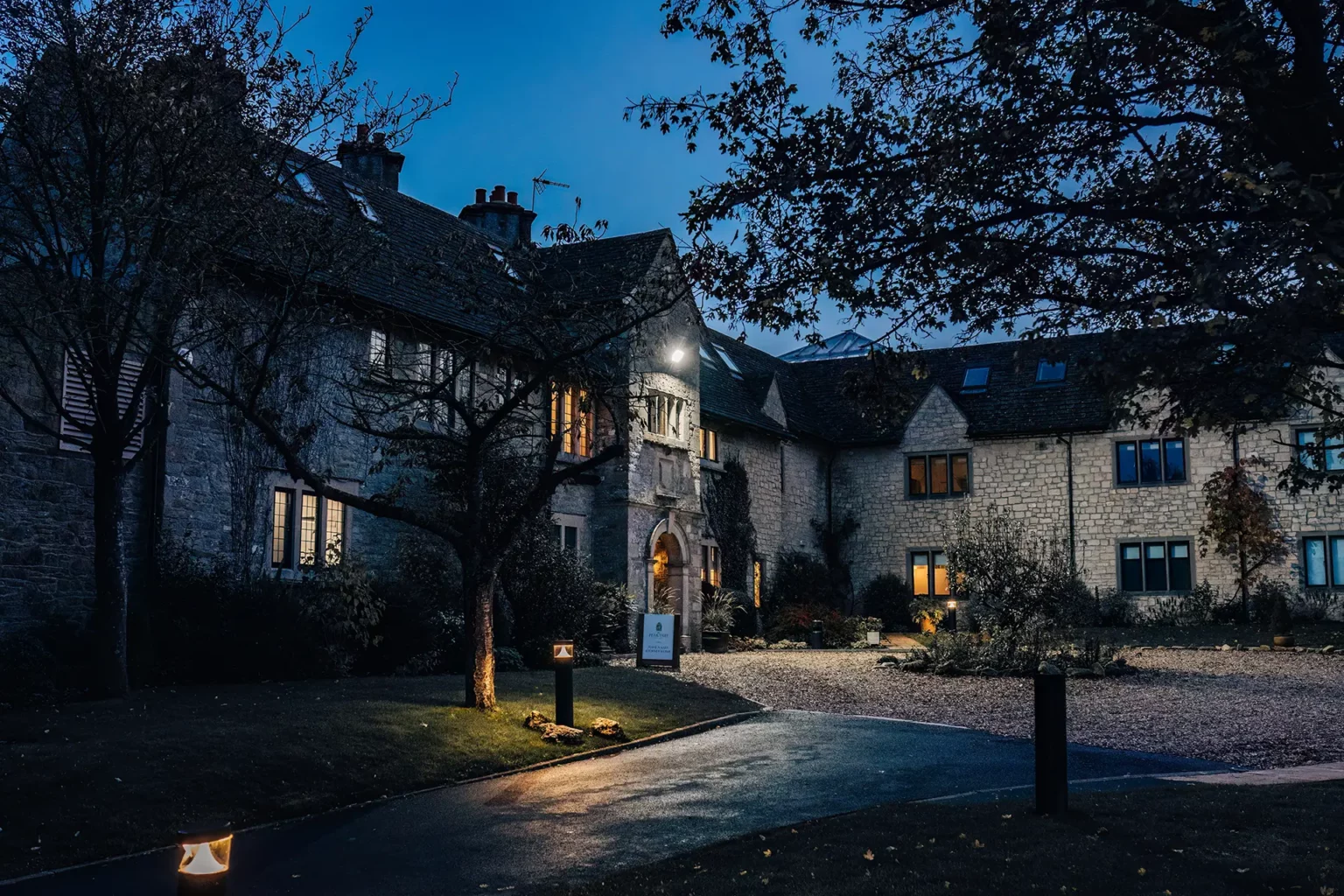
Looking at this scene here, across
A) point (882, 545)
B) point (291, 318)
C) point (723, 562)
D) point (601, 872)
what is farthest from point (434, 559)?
point (882, 545)

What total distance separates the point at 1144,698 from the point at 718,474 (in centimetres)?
1577

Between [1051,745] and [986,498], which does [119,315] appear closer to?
[1051,745]

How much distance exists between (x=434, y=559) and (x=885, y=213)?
1540 centimetres

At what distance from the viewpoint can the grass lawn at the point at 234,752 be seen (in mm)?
9367

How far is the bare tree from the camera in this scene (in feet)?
46.1

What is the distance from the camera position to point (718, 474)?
32.4 metres

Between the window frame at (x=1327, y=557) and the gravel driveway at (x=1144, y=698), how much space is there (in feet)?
25.1

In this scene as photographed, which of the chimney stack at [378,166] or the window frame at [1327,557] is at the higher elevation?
the chimney stack at [378,166]

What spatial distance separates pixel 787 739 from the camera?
48.4ft

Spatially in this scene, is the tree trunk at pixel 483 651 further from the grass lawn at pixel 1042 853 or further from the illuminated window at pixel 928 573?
the illuminated window at pixel 928 573

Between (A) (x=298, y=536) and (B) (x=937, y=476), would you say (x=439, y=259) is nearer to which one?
(A) (x=298, y=536)

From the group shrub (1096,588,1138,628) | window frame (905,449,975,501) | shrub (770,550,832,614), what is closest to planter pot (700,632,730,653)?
shrub (770,550,832,614)

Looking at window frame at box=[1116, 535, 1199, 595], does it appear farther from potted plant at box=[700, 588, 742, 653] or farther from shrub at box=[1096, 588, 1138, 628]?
potted plant at box=[700, 588, 742, 653]

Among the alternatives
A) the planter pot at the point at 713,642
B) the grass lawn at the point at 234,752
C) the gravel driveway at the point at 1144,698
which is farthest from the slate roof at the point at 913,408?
the grass lawn at the point at 234,752
